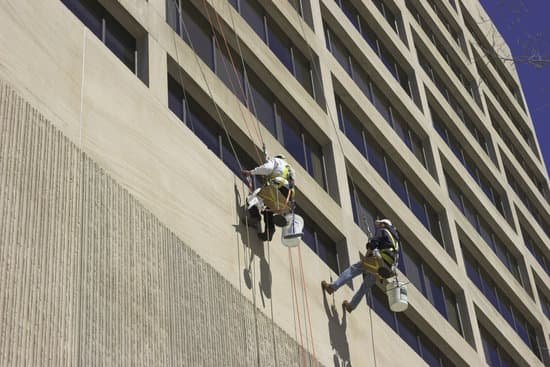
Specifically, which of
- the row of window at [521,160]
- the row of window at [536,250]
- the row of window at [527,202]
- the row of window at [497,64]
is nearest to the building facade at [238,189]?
the row of window at [536,250]

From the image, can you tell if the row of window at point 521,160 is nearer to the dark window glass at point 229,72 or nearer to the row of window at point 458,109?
the row of window at point 458,109

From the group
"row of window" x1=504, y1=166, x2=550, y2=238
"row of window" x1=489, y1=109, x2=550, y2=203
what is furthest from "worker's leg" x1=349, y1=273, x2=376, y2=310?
"row of window" x1=489, y1=109, x2=550, y2=203

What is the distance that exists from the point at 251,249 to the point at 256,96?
6091 millimetres

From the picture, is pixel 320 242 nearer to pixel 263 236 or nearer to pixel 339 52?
pixel 263 236

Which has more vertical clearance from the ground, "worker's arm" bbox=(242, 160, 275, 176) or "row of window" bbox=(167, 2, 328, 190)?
"row of window" bbox=(167, 2, 328, 190)

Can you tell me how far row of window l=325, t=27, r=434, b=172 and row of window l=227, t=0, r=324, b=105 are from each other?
7.51 ft

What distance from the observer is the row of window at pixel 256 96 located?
71.7 ft

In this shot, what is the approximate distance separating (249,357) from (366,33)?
58.5ft

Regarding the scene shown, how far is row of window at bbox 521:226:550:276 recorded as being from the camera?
132ft

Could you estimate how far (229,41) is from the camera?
74.8 feet

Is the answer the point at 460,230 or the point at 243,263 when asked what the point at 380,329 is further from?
the point at 460,230

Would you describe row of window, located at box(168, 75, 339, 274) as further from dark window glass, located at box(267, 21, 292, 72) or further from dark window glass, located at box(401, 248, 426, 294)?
dark window glass, located at box(401, 248, 426, 294)

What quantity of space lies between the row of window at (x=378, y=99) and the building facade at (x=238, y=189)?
8 cm

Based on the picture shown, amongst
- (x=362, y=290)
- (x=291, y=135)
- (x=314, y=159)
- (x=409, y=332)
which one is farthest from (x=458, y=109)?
(x=362, y=290)
